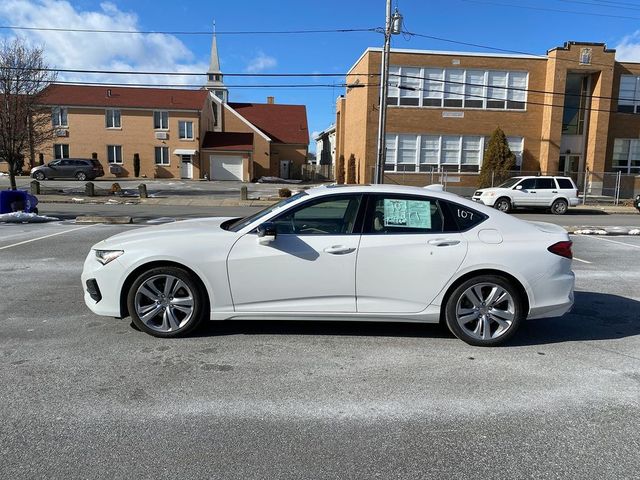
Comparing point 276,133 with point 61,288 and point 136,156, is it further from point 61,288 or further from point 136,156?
point 61,288

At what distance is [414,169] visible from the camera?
3038 centimetres

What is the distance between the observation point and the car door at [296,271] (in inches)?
184

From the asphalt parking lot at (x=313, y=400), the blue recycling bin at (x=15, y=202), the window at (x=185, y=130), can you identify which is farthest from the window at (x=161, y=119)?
the asphalt parking lot at (x=313, y=400)

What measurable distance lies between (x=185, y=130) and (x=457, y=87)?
80.9 feet

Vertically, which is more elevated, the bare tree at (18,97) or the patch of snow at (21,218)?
the bare tree at (18,97)

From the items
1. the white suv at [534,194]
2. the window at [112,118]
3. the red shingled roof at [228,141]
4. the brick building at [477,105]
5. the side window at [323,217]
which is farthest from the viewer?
the red shingled roof at [228,141]

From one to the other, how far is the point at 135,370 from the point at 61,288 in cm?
332

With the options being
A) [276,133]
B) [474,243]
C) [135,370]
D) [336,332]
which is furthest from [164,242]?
[276,133]

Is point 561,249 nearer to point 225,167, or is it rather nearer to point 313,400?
point 313,400

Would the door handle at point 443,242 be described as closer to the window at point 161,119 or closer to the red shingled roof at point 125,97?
the red shingled roof at point 125,97

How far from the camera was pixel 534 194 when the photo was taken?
74.6 ft

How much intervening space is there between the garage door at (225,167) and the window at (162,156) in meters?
3.75

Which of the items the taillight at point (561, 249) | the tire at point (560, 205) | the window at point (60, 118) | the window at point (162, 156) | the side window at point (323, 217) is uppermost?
the window at point (60, 118)

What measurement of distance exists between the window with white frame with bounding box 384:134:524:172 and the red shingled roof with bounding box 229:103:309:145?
2456cm
